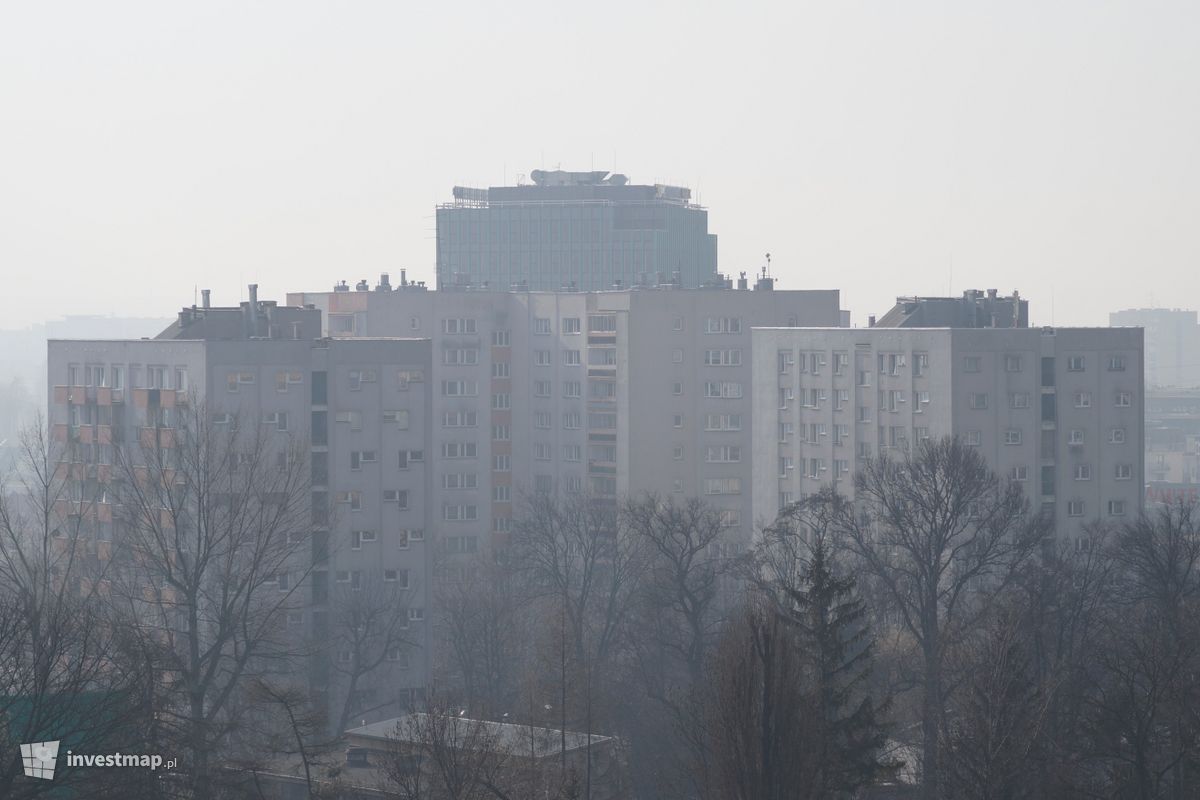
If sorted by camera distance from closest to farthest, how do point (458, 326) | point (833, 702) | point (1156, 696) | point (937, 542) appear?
point (833, 702), point (1156, 696), point (937, 542), point (458, 326)

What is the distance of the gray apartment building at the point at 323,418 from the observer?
59.1 meters

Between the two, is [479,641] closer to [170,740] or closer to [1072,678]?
[1072,678]

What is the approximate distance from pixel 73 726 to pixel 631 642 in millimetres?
27091

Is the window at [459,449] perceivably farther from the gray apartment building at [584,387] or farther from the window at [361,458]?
the window at [361,458]

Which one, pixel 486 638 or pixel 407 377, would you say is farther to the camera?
pixel 407 377

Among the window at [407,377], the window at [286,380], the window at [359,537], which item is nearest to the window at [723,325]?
the window at [407,377]

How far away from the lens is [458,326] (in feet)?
284

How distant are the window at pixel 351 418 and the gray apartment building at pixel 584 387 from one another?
1801 centimetres

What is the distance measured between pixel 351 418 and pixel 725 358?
83.9 feet

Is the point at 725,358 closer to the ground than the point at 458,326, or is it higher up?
closer to the ground

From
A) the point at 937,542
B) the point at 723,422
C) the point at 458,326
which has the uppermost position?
the point at 458,326

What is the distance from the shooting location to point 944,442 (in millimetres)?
55562
